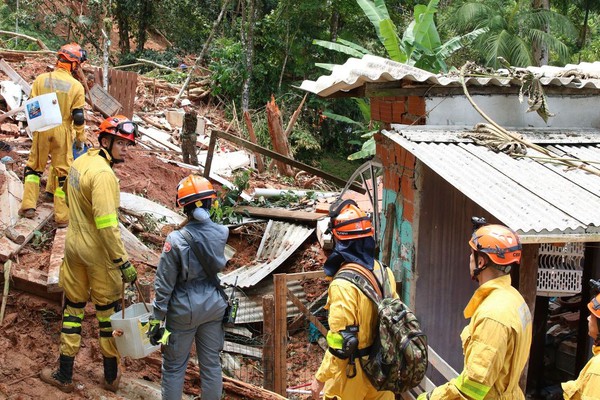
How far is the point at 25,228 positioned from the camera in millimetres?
7898

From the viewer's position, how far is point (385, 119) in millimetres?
7598

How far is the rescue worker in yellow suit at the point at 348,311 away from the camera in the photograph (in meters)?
4.34

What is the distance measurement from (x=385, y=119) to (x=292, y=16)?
12295mm

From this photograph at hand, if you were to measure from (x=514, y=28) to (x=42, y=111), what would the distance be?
1563 cm

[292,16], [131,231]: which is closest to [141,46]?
[292,16]

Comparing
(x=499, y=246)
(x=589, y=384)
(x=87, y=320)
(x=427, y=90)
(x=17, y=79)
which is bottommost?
(x=87, y=320)

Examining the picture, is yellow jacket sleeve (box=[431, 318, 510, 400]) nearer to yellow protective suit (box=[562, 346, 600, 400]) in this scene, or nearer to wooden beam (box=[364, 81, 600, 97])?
yellow protective suit (box=[562, 346, 600, 400])

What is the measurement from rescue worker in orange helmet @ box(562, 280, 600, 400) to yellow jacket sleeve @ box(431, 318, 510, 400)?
456 millimetres

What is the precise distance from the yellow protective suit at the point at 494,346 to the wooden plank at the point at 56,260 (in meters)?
4.36

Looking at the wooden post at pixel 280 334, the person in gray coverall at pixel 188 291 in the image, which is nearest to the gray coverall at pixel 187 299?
the person in gray coverall at pixel 188 291

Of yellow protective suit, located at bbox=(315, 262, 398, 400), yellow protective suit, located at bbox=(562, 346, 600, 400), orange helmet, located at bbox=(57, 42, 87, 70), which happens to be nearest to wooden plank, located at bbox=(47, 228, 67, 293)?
orange helmet, located at bbox=(57, 42, 87, 70)

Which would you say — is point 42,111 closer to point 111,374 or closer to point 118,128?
point 118,128

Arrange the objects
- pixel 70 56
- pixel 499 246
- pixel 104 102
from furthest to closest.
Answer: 1. pixel 104 102
2. pixel 70 56
3. pixel 499 246

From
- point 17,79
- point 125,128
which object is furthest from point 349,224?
point 17,79
